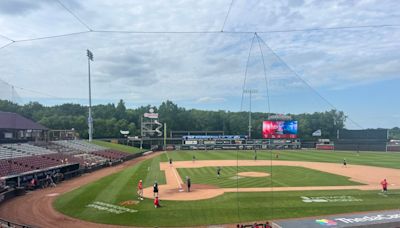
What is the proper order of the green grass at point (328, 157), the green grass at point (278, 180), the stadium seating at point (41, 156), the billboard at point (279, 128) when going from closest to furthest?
the billboard at point (279, 128) < the green grass at point (278, 180) < the stadium seating at point (41, 156) < the green grass at point (328, 157)

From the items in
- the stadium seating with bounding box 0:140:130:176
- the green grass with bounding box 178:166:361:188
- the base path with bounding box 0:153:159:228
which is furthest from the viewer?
the stadium seating with bounding box 0:140:130:176

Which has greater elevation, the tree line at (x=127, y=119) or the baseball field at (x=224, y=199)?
the tree line at (x=127, y=119)

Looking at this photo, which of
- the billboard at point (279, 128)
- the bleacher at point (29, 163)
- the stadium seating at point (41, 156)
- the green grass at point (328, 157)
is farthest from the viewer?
the green grass at point (328, 157)

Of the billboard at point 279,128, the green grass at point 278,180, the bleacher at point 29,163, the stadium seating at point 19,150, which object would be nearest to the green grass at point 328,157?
the green grass at point 278,180

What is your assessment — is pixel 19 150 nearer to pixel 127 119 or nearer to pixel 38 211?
pixel 38 211

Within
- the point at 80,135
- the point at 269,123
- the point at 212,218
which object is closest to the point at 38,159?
the point at 212,218

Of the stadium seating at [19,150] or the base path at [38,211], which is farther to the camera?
the stadium seating at [19,150]

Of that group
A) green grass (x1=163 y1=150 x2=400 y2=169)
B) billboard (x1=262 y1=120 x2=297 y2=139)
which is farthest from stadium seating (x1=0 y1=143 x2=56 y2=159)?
billboard (x1=262 y1=120 x2=297 y2=139)

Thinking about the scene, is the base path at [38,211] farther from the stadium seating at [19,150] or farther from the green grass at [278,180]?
the green grass at [278,180]

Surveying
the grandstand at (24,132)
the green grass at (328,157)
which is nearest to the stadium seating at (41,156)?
the grandstand at (24,132)

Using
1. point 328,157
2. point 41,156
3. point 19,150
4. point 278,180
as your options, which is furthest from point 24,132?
point 328,157

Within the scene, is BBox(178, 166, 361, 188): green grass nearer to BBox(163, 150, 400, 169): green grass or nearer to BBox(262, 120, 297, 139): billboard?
BBox(262, 120, 297, 139): billboard

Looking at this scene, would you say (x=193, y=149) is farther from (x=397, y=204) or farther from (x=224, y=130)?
(x=397, y=204)

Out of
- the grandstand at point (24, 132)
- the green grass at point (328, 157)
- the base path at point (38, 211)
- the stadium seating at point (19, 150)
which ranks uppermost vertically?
the grandstand at point (24, 132)
